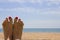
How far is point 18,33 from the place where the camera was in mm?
5387

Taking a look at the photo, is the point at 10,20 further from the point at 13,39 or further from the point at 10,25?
the point at 13,39

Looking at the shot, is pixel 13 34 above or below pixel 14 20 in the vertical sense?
below

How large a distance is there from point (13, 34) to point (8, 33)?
5.6 inches

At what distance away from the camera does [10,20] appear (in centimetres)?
521

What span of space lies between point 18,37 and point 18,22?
0.40 meters

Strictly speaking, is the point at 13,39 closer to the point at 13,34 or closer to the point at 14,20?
the point at 13,34

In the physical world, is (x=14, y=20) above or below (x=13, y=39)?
above

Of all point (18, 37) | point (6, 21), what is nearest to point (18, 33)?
point (18, 37)

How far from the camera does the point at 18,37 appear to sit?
17.7 feet

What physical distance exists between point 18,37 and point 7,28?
0.37m

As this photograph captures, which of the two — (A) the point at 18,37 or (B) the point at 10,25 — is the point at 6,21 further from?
(A) the point at 18,37

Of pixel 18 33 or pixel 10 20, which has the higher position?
pixel 10 20

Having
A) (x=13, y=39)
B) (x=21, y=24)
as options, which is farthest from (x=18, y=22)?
(x=13, y=39)

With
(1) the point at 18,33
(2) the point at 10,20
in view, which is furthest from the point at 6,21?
(1) the point at 18,33
